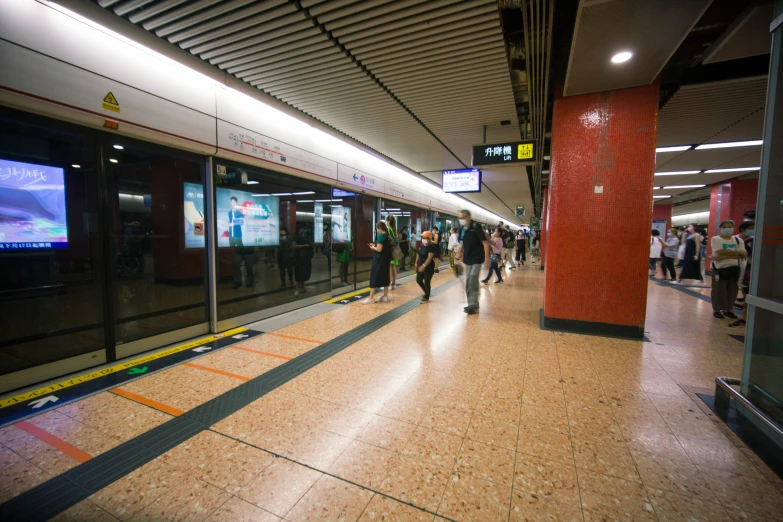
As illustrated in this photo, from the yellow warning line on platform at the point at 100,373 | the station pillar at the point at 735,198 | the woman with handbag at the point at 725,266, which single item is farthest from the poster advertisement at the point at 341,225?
the station pillar at the point at 735,198

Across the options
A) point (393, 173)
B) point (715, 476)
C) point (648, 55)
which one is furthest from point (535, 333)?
point (393, 173)

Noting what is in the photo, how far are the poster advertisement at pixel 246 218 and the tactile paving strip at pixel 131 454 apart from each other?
7.88ft

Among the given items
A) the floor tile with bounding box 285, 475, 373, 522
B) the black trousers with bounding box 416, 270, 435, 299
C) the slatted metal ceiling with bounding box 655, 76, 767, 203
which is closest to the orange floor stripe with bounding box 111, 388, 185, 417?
the floor tile with bounding box 285, 475, 373, 522

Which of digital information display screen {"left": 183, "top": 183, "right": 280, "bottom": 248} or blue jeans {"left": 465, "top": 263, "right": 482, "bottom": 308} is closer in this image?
digital information display screen {"left": 183, "top": 183, "right": 280, "bottom": 248}

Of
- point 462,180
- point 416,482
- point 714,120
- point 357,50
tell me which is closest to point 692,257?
point 714,120

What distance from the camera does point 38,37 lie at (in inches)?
96.7

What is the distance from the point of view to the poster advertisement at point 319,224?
663 centimetres

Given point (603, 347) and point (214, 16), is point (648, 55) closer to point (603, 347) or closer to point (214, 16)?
point (603, 347)

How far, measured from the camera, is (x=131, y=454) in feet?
6.00

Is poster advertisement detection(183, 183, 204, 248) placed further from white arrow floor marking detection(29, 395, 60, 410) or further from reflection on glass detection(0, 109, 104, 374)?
white arrow floor marking detection(29, 395, 60, 410)

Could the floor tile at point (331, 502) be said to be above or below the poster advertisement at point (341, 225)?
below

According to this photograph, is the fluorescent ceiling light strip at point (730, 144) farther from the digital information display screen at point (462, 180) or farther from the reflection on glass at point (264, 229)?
the reflection on glass at point (264, 229)

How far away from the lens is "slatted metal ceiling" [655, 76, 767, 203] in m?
4.24

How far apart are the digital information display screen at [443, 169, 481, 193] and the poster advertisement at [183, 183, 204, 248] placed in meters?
6.00
